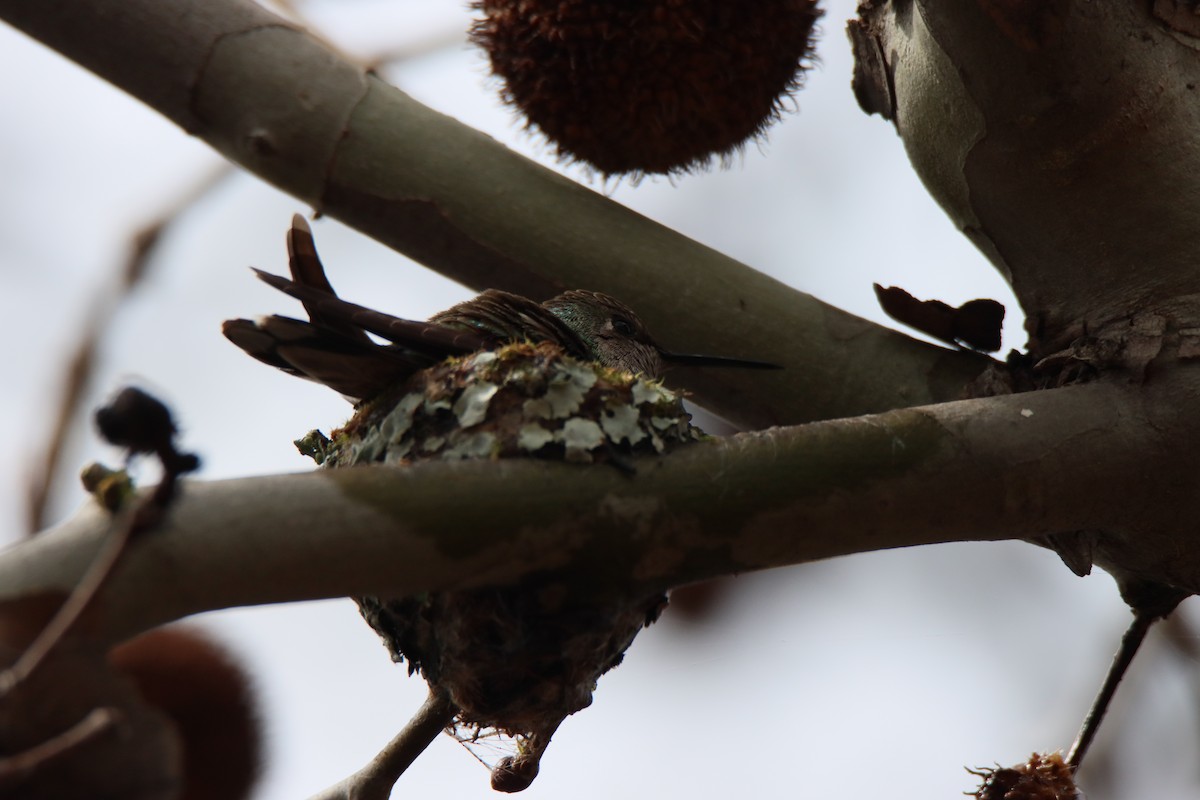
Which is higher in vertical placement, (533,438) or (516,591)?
(533,438)

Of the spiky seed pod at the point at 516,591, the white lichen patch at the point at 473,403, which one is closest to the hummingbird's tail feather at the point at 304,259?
the spiky seed pod at the point at 516,591

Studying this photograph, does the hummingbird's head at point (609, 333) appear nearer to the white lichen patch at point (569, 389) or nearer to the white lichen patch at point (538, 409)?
the white lichen patch at point (569, 389)

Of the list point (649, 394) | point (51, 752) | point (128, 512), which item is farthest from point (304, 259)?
point (51, 752)

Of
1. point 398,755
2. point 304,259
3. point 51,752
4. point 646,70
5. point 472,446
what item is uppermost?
point 646,70

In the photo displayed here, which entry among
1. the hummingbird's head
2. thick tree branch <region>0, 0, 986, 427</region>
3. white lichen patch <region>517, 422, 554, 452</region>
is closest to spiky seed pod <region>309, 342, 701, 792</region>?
white lichen patch <region>517, 422, 554, 452</region>

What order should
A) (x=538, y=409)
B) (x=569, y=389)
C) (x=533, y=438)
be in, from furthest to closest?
(x=569, y=389), (x=538, y=409), (x=533, y=438)

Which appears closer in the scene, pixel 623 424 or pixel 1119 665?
pixel 623 424

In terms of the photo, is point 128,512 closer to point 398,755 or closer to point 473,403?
point 473,403

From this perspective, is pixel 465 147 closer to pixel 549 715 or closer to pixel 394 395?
pixel 394 395
